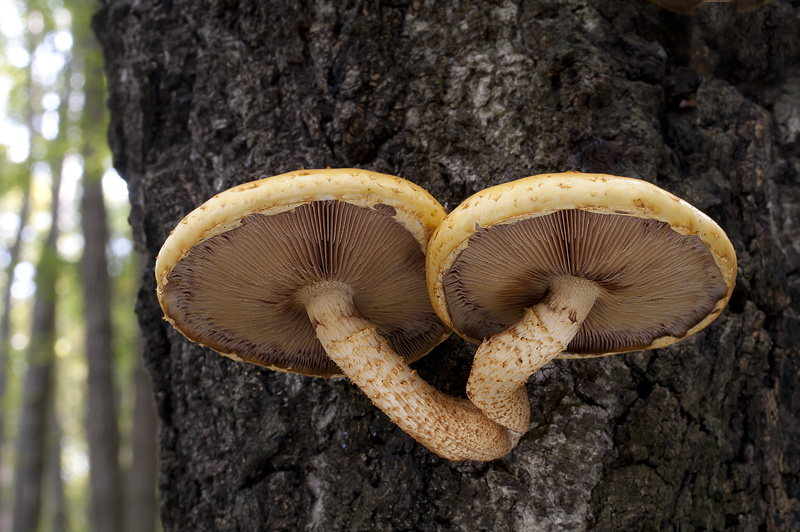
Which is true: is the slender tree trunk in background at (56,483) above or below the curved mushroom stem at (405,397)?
below

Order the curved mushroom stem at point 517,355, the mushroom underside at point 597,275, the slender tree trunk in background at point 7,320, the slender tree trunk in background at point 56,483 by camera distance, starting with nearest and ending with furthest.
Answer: the mushroom underside at point 597,275, the curved mushroom stem at point 517,355, the slender tree trunk in background at point 7,320, the slender tree trunk in background at point 56,483

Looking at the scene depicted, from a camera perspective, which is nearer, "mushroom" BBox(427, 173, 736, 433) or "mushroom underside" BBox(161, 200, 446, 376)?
"mushroom" BBox(427, 173, 736, 433)

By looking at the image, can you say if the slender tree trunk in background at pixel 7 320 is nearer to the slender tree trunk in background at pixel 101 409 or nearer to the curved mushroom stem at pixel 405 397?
the slender tree trunk in background at pixel 101 409

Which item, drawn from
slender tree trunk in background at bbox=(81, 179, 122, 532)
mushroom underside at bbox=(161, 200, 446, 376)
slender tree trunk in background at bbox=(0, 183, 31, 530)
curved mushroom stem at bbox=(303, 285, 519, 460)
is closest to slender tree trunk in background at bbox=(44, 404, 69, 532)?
slender tree trunk in background at bbox=(0, 183, 31, 530)

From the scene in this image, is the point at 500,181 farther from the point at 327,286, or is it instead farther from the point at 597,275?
the point at 327,286

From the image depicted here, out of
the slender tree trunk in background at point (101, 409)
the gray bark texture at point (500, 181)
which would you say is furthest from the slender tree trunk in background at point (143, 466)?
the gray bark texture at point (500, 181)

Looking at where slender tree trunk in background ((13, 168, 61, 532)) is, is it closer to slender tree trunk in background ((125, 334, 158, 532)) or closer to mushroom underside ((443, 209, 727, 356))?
slender tree trunk in background ((125, 334, 158, 532))
